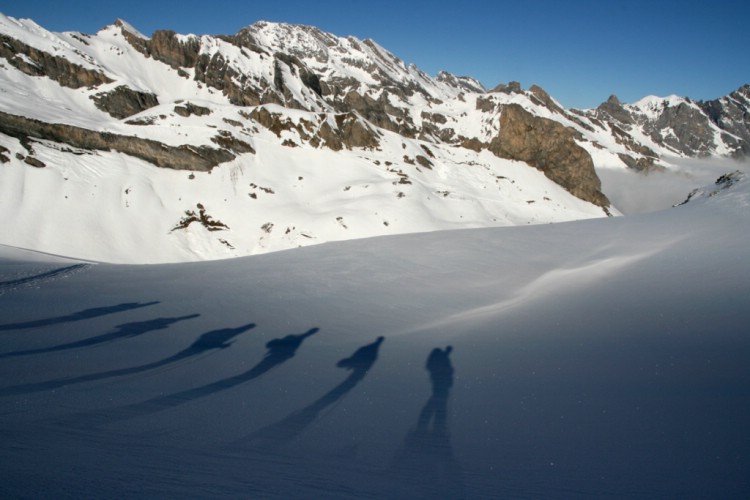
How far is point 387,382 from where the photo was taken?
13.5 ft

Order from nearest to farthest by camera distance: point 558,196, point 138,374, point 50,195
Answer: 1. point 138,374
2. point 50,195
3. point 558,196

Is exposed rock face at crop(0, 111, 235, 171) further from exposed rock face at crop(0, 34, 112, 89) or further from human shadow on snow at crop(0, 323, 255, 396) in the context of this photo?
human shadow on snow at crop(0, 323, 255, 396)

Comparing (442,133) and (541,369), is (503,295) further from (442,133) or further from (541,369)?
(442,133)

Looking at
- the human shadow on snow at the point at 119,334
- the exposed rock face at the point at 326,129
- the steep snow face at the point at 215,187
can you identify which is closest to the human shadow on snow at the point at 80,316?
the human shadow on snow at the point at 119,334

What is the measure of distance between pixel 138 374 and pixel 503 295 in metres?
5.50

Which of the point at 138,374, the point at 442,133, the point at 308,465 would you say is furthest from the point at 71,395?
the point at 442,133

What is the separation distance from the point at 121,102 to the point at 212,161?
34.2 m

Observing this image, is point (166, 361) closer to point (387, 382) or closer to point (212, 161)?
point (387, 382)

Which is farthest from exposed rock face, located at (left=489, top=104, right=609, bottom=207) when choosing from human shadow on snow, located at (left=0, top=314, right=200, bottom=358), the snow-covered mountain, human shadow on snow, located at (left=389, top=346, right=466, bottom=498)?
human shadow on snow, located at (left=389, top=346, right=466, bottom=498)

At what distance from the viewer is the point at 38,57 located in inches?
2712

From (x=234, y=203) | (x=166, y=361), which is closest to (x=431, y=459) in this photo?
(x=166, y=361)

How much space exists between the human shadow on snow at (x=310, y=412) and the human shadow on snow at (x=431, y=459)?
0.78 m

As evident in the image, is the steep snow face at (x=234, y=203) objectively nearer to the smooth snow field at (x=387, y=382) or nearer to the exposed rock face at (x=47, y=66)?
the smooth snow field at (x=387, y=382)

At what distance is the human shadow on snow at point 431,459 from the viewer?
2.47 m
